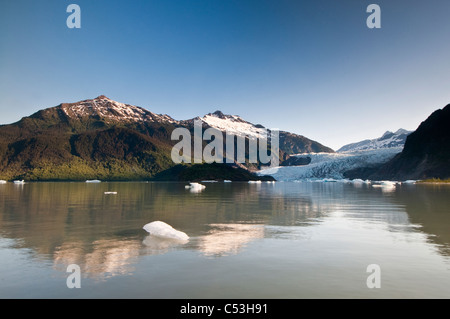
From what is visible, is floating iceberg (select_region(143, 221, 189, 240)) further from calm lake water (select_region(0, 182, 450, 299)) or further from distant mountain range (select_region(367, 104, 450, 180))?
distant mountain range (select_region(367, 104, 450, 180))

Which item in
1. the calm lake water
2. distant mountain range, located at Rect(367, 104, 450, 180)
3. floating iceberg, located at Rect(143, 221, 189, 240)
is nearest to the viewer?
the calm lake water

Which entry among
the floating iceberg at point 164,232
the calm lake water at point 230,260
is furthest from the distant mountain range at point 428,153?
the floating iceberg at point 164,232

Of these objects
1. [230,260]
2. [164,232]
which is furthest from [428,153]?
[230,260]

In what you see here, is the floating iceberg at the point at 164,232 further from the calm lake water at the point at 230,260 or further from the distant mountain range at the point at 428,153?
the distant mountain range at the point at 428,153

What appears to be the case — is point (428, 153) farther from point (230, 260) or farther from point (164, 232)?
point (230, 260)

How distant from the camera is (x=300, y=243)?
2011 cm

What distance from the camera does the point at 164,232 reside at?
2195cm

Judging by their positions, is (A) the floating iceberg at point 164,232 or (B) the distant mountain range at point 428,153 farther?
(B) the distant mountain range at point 428,153

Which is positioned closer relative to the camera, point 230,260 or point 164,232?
point 230,260

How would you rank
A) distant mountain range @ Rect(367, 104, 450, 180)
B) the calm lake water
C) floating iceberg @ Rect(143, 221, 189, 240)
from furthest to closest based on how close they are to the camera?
distant mountain range @ Rect(367, 104, 450, 180) < floating iceberg @ Rect(143, 221, 189, 240) < the calm lake water

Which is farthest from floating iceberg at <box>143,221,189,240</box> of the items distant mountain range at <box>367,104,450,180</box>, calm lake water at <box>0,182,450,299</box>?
distant mountain range at <box>367,104,450,180</box>

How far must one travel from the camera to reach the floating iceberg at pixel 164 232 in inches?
841

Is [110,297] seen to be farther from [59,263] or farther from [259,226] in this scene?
[259,226]

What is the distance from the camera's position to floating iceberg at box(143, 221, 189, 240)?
841 inches
